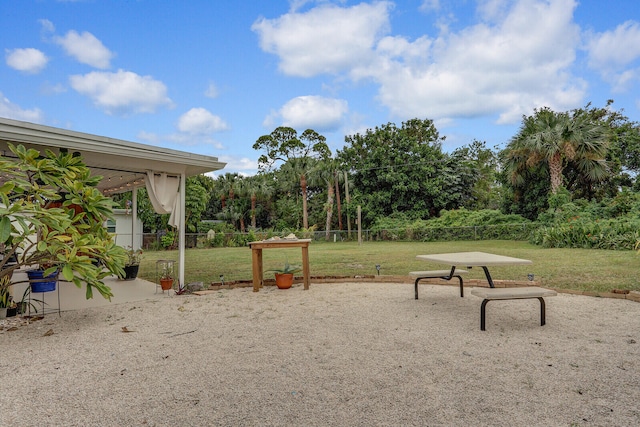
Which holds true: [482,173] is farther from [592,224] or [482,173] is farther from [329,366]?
[329,366]

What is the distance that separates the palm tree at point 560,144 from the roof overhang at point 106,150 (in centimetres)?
1376

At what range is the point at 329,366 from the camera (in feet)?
8.61

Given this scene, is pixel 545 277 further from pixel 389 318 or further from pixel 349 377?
pixel 349 377

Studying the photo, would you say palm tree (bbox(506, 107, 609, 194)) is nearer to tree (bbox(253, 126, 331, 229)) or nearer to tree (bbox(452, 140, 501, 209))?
tree (bbox(452, 140, 501, 209))

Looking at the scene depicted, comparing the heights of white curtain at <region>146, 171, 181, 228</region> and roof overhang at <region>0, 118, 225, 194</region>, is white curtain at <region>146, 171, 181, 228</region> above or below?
below

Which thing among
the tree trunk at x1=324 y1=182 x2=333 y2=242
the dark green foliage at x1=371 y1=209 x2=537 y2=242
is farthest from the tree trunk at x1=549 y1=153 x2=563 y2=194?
the tree trunk at x1=324 y1=182 x2=333 y2=242

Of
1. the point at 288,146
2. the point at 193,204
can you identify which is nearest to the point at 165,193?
the point at 193,204

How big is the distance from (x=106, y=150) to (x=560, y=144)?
15.7m

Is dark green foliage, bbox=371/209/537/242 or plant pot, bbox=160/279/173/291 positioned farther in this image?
dark green foliage, bbox=371/209/537/242

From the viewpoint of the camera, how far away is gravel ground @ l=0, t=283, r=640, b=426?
1.95 metres

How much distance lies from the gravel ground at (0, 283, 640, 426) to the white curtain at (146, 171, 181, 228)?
6.10 feet

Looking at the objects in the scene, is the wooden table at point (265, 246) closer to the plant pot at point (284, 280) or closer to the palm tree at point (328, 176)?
the plant pot at point (284, 280)

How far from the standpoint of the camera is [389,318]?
12.9ft

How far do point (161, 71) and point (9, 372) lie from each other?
9.37m
